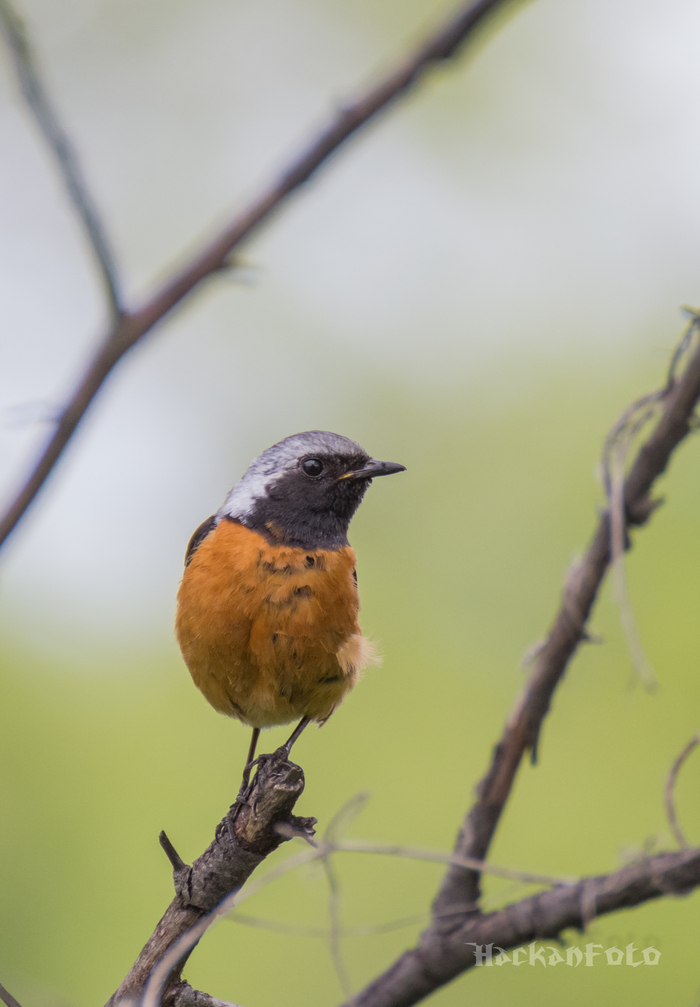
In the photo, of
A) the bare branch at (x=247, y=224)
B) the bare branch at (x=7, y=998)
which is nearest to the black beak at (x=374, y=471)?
the bare branch at (x=7, y=998)

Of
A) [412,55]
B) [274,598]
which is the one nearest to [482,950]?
[274,598]

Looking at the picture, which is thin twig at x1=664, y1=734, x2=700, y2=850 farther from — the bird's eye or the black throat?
the bird's eye

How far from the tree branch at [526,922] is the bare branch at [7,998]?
3.15ft

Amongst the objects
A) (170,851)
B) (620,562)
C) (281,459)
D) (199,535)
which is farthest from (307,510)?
(620,562)

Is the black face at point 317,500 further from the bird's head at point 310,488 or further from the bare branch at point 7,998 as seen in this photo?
the bare branch at point 7,998

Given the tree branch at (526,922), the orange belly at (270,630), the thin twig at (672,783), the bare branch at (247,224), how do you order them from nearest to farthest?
the bare branch at (247,224) < the tree branch at (526,922) < the thin twig at (672,783) < the orange belly at (270,630)

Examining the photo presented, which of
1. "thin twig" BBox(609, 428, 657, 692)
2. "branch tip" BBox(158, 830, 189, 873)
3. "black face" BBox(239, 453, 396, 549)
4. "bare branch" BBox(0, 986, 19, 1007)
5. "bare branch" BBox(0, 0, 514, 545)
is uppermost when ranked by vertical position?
"black face" BBox(239, 453, 396, 549)

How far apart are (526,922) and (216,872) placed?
124cm

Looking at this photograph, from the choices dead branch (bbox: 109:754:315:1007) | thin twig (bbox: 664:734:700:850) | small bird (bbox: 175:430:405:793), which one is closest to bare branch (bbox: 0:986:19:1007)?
dead branch (bbox: 109:754:315:1007)

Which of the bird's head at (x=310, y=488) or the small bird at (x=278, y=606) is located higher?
the bird's head at (x=310, y=488)

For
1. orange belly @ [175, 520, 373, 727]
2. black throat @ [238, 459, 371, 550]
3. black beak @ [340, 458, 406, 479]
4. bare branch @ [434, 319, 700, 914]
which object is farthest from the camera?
black beak @ [340, 458, 406, 479]

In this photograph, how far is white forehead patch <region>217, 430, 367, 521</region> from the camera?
438 cm

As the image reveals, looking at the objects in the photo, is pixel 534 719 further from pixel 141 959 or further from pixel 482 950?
pixel 141 959

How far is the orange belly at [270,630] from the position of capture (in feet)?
12.2
